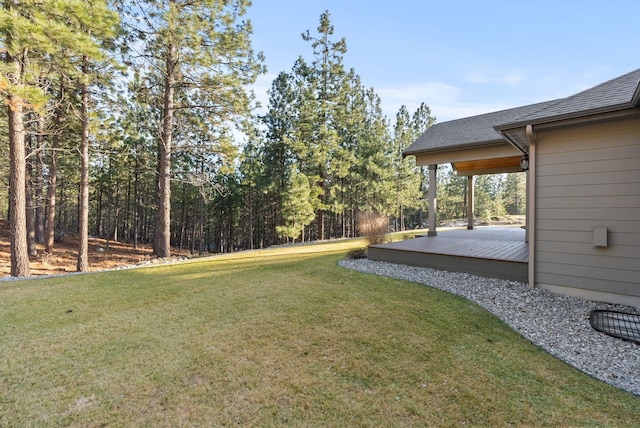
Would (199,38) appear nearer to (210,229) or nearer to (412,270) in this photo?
(412,270)

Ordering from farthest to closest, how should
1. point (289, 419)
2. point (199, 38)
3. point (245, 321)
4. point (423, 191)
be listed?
point (423, 191) → point (199, 38) → point (245, 321) → point (289, 419)

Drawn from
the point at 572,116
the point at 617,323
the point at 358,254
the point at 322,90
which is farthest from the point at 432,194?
the point at 322,90

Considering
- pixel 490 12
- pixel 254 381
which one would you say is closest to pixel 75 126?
pixel 254 381

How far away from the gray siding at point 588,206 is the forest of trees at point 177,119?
894 cm

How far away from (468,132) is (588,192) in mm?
5225

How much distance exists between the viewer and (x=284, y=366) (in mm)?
2508

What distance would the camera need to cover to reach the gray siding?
12.8ft

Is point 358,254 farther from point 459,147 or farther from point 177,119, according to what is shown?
point 177,119

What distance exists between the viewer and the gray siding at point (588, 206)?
3.90 meters

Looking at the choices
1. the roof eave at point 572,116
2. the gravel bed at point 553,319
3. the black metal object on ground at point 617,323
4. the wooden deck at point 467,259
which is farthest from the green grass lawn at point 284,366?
the roof eave at point 572,116

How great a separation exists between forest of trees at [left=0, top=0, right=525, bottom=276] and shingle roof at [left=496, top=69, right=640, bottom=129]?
872cm

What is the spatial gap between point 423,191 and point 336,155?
1132 centimetres

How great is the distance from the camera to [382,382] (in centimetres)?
231

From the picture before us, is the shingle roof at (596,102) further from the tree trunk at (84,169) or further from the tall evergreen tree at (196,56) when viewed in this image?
the tree trunk at (84,169)
